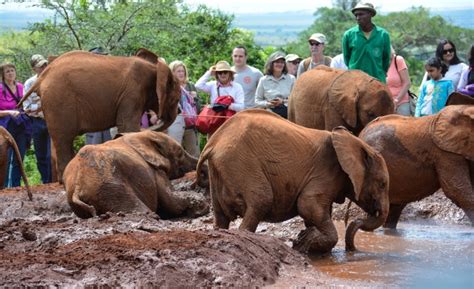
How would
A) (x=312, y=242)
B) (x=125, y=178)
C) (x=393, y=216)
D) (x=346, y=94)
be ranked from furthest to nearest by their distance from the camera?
(x=346, y=94) < (x=393, y=216) < (x=125, y=178) < (x=312, y=242)

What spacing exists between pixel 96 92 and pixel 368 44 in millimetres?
3357

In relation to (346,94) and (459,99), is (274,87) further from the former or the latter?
(459,99)

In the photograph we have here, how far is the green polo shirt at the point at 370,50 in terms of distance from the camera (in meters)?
14.6

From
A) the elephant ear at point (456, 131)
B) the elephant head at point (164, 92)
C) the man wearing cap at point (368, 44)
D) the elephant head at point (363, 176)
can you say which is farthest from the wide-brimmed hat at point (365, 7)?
the elephant head at point (363, 176)

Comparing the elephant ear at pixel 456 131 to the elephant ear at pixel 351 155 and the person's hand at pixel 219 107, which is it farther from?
the person's hand at pixel 219 107

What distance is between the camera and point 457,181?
1241 cm

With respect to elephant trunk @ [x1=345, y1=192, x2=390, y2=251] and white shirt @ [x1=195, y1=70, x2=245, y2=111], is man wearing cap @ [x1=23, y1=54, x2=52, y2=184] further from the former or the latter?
elephant trunk @ [x1=345, y1=192, x2=390, y2=251]

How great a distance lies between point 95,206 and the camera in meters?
11.9

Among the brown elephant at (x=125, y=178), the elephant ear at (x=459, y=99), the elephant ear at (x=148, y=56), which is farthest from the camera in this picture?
the elephant ear at (x=148, y=56)

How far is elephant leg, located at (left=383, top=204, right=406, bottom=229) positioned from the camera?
12.9 m

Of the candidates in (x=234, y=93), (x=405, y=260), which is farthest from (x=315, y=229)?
(x=234, y=93)

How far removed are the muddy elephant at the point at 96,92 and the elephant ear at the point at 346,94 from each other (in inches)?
78.1

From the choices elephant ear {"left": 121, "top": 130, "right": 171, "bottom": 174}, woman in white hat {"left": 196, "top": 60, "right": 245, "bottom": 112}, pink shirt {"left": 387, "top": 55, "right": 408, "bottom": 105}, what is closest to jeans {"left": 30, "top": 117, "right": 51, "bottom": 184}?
woman in white hat {"left": 196, "top": 60, "right": 245, "bottom": 112}

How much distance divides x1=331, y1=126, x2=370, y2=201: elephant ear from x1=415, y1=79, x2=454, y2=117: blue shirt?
12.9 ft
